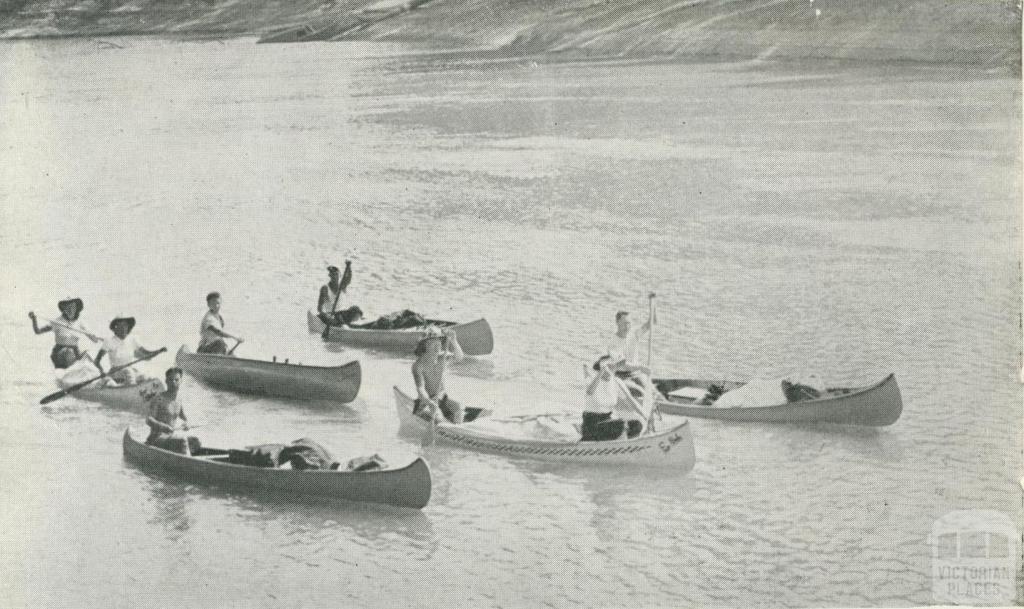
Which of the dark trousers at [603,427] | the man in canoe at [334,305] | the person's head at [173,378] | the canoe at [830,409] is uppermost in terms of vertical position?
the man in canoe at [334,305]

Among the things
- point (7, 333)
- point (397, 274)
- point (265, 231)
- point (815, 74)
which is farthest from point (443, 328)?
point (815, 74)

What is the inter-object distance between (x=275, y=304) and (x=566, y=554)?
3959 millimetres

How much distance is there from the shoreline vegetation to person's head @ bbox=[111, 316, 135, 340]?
2.28 meters

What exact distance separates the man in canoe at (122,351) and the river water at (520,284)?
1.06ft

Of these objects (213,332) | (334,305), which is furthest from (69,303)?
(334,305)

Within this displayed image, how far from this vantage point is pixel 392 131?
13.9m

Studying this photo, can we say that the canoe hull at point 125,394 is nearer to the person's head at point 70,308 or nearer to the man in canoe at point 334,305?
the person's head at point 70,308

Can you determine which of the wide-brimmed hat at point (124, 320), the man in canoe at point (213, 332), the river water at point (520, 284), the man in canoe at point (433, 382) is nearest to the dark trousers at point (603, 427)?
the river water at point (520, 284)

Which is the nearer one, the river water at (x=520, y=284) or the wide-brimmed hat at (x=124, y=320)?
the river water at (x=520, y=284)

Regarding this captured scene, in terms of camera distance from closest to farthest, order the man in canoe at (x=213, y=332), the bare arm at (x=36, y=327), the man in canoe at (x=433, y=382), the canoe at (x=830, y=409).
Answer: the man in canoe at (x=433, y=382)
the canoe at (x=830, y=409)
the bare arm at (x=36, y=327)
the man in canoe at (x=213, y=332)

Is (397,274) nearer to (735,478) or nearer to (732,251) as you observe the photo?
(732,251)

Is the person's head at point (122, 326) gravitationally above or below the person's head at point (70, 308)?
below

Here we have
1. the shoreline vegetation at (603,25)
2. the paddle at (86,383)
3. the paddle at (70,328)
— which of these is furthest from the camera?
the shoreline vegetation at (603,25)

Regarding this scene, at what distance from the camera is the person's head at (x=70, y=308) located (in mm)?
9812
